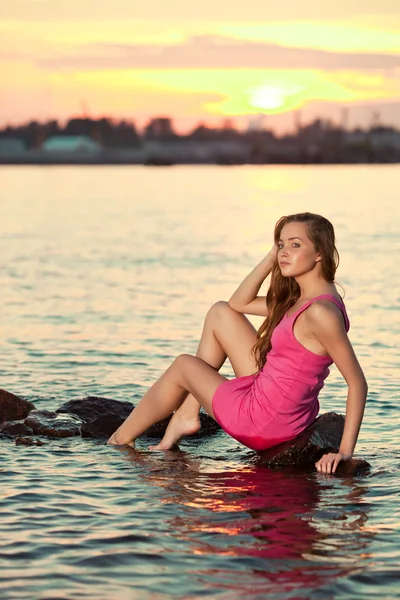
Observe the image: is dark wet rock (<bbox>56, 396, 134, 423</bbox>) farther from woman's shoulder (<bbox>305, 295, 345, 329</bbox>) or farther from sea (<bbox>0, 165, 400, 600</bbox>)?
woman's shoulder (<bbox>305, 295, 345, 329</bbox>)

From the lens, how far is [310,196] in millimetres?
59875

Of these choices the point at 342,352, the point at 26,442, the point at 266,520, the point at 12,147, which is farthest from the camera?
the point at 12,147

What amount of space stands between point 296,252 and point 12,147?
19058cm

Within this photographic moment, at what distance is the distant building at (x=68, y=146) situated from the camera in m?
193

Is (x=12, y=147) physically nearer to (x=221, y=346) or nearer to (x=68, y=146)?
(x=68, y=146)

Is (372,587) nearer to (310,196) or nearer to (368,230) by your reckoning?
(368,230)

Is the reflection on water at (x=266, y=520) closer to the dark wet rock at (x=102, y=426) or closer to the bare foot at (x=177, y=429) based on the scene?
the bare foot at (x=177, y=429)

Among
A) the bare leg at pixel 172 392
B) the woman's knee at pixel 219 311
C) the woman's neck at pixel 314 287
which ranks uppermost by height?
the woman's neck at pixel 314 287

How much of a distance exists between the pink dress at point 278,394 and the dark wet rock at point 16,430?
5.90 feet

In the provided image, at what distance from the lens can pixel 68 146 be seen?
19350 centimetres

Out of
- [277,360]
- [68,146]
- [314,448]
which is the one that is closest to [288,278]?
[277,360]

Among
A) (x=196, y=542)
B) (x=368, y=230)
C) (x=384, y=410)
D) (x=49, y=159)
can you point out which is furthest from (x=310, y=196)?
(x=49, y=159)

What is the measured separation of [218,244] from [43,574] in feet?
77.5

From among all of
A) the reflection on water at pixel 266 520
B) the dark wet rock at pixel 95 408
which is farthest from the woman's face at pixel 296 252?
the dark wet rock at pixel 95 408
